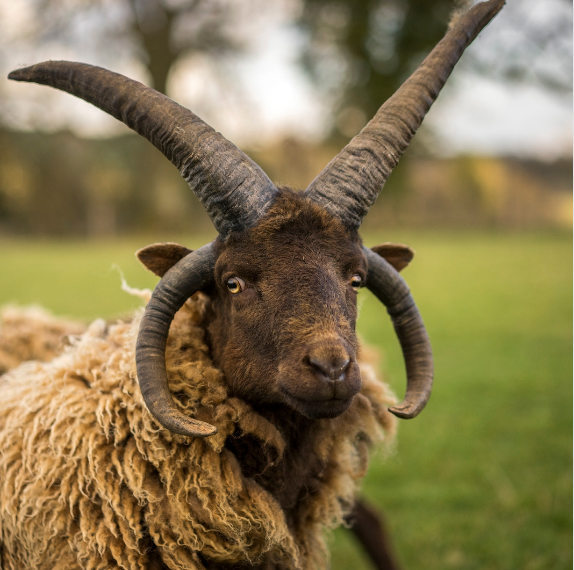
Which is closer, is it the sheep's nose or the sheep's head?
the sheep's nose

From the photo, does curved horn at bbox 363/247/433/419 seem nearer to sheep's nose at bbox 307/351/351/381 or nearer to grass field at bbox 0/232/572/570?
grass field at bbox 0/232/572/570

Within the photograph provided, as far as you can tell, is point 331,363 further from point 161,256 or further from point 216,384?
point 161,256

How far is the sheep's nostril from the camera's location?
1948 millimetres

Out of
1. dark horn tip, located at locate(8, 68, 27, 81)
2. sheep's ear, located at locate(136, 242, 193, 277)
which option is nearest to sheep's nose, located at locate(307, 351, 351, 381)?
sheep's ear, located at locate(136, 242, 193, 277)

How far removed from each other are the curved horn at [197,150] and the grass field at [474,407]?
1.38m

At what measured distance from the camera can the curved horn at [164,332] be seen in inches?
85.5

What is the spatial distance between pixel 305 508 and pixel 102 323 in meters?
1.60

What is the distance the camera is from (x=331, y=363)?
6.41ft

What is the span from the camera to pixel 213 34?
19891mm

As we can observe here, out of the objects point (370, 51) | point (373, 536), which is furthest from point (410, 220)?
point (373, 536)

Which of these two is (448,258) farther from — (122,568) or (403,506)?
(122,568)

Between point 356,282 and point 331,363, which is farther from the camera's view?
point 356,282

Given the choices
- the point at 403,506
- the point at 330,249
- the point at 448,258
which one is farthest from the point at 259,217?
the point at 448,258

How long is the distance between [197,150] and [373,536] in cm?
320
